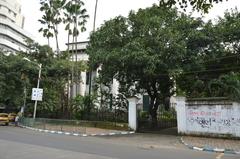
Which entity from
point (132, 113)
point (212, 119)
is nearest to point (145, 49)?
point (132, 113)

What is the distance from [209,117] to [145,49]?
21.5 feet

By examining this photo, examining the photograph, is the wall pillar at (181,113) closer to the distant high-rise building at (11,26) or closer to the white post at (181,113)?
the white post at (181,113)

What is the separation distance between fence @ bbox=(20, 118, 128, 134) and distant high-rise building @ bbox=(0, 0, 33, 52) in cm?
5362

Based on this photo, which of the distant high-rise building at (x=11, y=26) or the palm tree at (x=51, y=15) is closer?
the palm tree at (x=51, y=15)

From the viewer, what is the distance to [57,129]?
25328 mm

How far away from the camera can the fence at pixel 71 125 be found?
79.9 feet

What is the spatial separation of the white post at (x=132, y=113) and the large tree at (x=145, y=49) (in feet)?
5.28

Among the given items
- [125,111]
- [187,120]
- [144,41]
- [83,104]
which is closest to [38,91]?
[83,104]

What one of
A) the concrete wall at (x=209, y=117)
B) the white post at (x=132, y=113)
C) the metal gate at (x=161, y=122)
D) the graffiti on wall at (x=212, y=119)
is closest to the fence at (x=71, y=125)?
the white post at (x=132, y=113)

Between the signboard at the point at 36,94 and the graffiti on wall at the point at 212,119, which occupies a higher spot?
the signboard at the point at 36,94

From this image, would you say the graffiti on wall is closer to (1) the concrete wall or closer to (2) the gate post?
(1) the concrete wall

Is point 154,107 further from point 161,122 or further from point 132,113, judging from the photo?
point 132,113

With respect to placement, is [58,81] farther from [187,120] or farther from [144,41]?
[187,120]

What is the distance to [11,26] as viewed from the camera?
85188 millimetres
